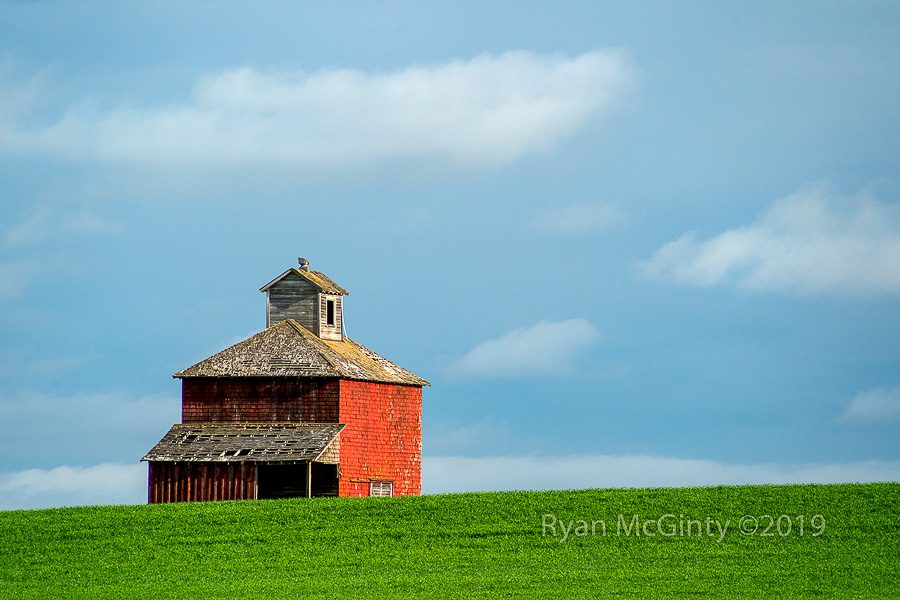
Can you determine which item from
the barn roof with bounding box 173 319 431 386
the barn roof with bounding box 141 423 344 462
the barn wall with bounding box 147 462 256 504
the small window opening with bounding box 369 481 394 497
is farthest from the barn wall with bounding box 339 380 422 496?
the barn wall with bounding box 147 462 256 504

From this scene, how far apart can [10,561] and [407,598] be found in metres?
14.2

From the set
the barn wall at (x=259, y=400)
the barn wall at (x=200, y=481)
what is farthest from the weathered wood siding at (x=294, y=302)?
the barn wall at (x=200, y=481)

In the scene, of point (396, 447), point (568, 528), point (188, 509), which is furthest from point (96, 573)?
point (396, 447)

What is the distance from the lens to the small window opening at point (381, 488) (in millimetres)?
51438

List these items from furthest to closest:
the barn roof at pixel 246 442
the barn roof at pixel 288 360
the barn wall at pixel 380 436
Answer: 1. the barn roof at pixel 288 360
2. the barn wall at pixel 380 436
3. the barn roof at pixel 246 442

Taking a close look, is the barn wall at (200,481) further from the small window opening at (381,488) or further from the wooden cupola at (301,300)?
the wooden cupola at (301,300)

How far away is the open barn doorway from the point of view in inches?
1978

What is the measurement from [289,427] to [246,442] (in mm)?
1767

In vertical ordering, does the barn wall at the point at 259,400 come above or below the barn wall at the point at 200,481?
above

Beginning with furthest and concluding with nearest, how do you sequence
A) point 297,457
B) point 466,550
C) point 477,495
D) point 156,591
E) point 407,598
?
point 297,457 < point 477,495 < point 466,550 < point 156,591 < point 407,598

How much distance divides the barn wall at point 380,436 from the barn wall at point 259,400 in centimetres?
77

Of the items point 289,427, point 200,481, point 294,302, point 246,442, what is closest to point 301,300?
point 294,302

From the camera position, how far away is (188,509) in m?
41.9

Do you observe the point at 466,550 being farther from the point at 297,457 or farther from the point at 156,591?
the point at 297,457
